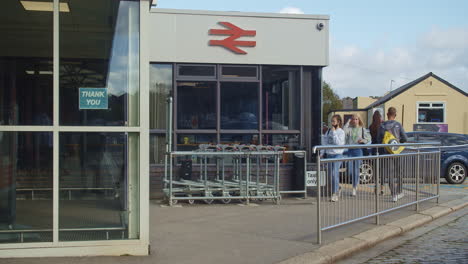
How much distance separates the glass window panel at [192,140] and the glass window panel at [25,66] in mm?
5336

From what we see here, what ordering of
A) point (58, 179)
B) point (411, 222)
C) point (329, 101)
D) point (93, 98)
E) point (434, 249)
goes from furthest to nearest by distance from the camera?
point (329, 101)
point (411, 222)
point (434, 249)
point (93, 98)
point (58, 179)

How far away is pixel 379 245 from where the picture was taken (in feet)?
25.2

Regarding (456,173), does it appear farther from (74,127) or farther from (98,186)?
(74,127)

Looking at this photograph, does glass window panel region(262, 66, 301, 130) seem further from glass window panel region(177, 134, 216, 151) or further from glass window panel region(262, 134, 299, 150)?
glass window panel region(177, 134, 216, 151)

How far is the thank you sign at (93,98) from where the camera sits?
6477 mm

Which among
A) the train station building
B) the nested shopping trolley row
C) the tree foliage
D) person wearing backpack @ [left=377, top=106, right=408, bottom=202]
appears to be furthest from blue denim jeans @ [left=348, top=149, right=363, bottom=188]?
the tree foliage

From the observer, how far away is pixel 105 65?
675cm

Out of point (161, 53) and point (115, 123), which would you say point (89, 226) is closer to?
point (115, 123)

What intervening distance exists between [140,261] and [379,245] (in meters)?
3.42

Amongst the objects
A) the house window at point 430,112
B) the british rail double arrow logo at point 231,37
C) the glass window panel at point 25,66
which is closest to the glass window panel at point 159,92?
the british rail double arrow logo at point 231,37

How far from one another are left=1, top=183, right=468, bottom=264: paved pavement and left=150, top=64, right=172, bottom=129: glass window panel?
199 centimetres

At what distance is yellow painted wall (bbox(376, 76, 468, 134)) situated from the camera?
4381 centimetres

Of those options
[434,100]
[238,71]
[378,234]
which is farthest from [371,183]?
[434,100]

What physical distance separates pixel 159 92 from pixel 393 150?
5.12 m
